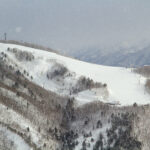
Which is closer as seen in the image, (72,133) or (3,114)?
(3,114)

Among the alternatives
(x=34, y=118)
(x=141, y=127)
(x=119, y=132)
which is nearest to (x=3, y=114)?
(x=34, y=118)

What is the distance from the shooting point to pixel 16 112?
18488 centimetres

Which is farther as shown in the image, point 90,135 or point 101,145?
point 90,135

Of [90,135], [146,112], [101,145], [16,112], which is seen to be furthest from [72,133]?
[146,112]

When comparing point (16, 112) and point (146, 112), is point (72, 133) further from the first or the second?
point (146, 112)

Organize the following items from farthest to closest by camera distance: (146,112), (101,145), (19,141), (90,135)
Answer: (146,112), (90,135), (101,145), (19,141)

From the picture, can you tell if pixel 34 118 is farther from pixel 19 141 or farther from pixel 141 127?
pixel 141 127

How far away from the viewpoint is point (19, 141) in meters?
157

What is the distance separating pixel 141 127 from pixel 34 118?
226 feet

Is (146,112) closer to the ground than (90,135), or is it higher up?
higher up

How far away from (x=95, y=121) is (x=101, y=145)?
2602 centimetres

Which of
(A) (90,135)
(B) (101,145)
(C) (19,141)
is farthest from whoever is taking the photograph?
(A) (90,135)

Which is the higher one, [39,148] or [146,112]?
[146,112]

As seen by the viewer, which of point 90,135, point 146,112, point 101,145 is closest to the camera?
point 101,145
